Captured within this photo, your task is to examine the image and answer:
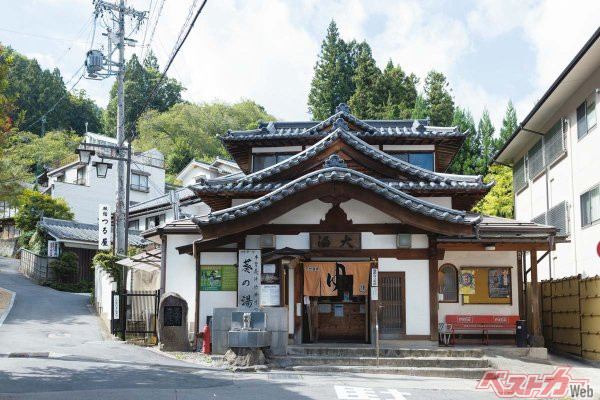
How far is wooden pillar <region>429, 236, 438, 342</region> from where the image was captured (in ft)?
63.4

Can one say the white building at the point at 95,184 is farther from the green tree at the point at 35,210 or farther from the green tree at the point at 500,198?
the green tree at the point at 500,198

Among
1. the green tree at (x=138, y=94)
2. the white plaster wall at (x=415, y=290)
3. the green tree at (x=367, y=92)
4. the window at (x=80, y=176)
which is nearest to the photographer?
the white plaster wall at (x=415, y=290)

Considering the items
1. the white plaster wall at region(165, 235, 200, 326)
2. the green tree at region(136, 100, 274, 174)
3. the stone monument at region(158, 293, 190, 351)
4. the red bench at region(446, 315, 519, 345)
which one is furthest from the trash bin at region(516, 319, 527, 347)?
the green tree at region(136, 100, 274, 174)

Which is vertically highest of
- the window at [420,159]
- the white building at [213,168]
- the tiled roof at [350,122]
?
the white building at [213,168]

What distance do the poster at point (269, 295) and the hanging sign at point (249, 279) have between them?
528mm

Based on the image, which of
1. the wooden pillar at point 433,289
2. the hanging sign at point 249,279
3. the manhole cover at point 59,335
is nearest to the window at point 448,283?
the wooden pillar at point 433,289

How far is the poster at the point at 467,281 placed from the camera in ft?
68.6

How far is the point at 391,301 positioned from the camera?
1962 centimetres

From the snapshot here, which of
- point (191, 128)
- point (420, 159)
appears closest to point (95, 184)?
point (191, 128)

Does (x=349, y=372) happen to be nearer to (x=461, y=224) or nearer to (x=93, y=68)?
(x=461, y=224)

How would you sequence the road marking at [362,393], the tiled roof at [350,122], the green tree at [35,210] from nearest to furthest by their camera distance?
the road marking at [362,393], the tiled roof at [350,122], the green tree at [35,210]

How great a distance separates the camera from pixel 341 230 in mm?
19828

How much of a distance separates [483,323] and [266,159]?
994 centimetres

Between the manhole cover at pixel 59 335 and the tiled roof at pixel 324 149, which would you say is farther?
the manhole cover at pixel 59 335
